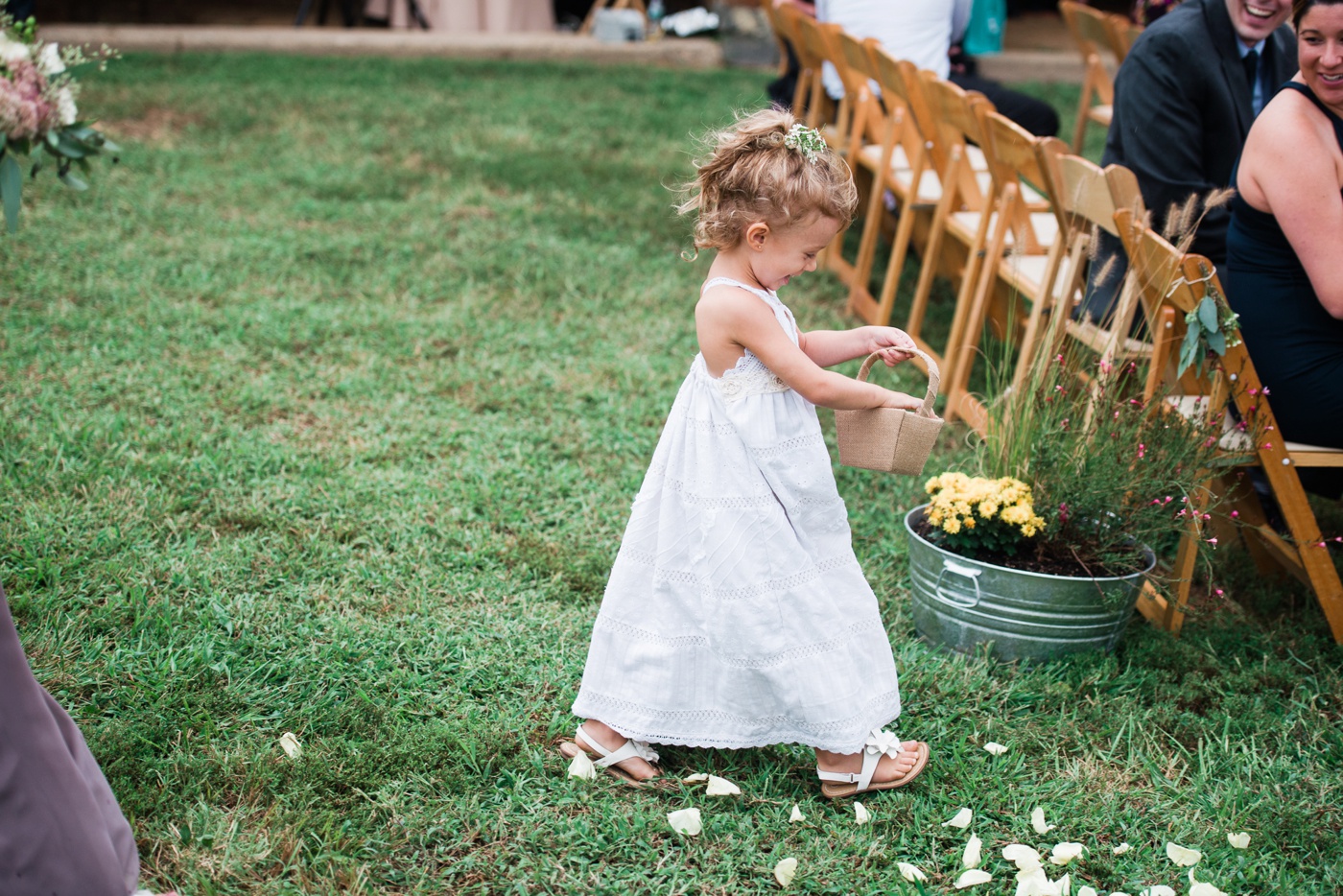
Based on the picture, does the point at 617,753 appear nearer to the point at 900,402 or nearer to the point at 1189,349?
the point at 900,402

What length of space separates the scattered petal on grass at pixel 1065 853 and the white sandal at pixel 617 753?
0.85 m

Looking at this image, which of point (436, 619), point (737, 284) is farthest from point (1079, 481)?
point (436, 619)

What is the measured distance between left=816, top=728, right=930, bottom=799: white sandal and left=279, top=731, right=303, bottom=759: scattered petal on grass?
3.69 feet

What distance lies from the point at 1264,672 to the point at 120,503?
10.6ft

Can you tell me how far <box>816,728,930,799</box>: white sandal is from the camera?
2.45 metres

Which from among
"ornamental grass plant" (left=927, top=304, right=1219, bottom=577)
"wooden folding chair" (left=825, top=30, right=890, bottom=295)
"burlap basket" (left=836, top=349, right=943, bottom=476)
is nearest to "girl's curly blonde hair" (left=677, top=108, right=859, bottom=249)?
"burlap basket" (left=836, top=349, right=943, bottom=476)

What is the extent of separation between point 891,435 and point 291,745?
1439 mm

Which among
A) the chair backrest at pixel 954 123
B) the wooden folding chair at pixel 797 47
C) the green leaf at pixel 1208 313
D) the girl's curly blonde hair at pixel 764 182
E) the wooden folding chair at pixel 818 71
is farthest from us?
the wooden folding chair at pixel 797 47

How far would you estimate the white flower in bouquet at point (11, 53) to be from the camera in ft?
7.34

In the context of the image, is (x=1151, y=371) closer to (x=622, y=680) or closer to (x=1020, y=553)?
(x=1020, y=553)

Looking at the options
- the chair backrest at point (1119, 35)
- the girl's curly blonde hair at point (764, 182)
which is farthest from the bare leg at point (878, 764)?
the chair backrest at point (1119, 35)

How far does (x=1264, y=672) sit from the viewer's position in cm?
300

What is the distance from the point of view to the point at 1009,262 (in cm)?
426

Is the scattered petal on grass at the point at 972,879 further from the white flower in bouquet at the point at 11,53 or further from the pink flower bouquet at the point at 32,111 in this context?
the white flower in bouquet at the point at 11,53
